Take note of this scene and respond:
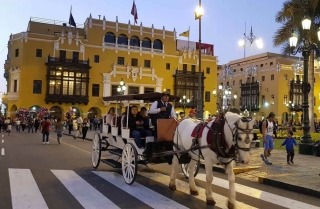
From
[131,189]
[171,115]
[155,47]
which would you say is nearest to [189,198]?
[131,189]

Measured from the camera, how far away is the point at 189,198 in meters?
7.16

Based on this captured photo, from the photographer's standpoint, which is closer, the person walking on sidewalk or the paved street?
the paved street

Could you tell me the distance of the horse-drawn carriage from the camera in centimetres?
629

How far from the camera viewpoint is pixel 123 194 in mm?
7332

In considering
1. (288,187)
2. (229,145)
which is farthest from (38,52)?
(229,145)

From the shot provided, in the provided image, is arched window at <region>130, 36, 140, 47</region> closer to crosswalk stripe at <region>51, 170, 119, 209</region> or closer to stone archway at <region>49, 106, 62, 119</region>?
stone archway at <region>49, 106, 62, 119</region>

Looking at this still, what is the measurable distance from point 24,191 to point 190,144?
12.2ft

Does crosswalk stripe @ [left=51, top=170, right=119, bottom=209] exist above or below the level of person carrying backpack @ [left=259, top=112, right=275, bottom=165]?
below

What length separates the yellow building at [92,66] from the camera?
52938 millimetres

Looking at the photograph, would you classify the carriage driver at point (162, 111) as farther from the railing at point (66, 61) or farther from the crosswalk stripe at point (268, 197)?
the railing at point (66, 61)

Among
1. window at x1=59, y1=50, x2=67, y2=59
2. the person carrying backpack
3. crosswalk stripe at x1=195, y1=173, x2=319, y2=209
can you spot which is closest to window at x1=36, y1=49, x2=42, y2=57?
window at x1=59, y1=50, x2=67, y2=59

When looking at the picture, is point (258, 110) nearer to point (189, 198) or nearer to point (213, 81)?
point (213, 81)

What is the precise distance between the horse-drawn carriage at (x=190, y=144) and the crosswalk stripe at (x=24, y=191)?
2212 millimetres

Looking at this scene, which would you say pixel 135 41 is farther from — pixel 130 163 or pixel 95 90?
pixel 130 163
